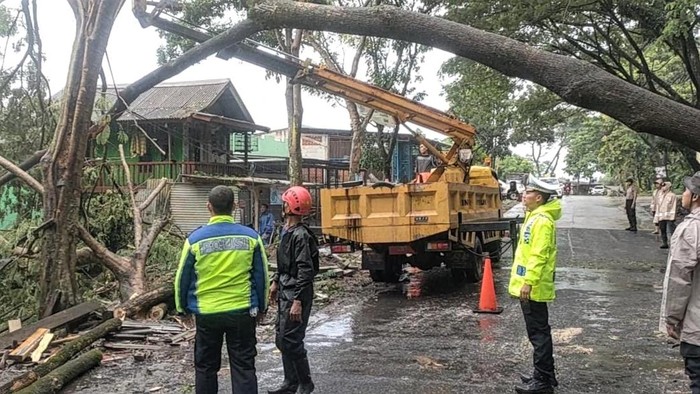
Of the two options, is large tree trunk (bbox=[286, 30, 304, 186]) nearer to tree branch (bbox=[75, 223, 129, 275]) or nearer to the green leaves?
tree branch (bbox=[75, 223, 129, 275])

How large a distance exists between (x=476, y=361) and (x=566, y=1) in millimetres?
9957

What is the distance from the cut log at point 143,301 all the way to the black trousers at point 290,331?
366 centimetres

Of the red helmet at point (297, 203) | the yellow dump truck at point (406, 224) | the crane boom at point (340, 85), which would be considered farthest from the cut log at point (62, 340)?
the yellow dump truck at point (406, 224)

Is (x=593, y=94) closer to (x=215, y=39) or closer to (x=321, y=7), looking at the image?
(x=321, y=7)

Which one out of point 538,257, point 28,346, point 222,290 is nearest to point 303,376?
point 222,290

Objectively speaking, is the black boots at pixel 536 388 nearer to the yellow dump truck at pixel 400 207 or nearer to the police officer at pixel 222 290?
the police officer at pixel 222 290

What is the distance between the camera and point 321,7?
567 cm

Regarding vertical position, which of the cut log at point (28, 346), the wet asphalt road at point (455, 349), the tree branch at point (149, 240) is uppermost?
the tree branch at point (149, 240)

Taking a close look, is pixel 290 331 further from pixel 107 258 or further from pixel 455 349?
pixel 107 258

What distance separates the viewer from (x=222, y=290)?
4.28 metres

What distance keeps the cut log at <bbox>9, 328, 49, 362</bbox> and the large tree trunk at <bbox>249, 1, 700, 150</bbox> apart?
4.14m

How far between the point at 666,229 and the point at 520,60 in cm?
1303

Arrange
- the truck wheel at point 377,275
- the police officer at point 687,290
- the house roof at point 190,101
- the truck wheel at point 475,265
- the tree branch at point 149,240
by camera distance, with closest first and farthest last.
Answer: the police officer at point 687,290, the tree branch at point 149,240, the truck wheel at point 475,265, the truck wheel at point 377,275, the house roof at point 190,101

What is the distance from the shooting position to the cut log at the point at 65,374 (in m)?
5.22
